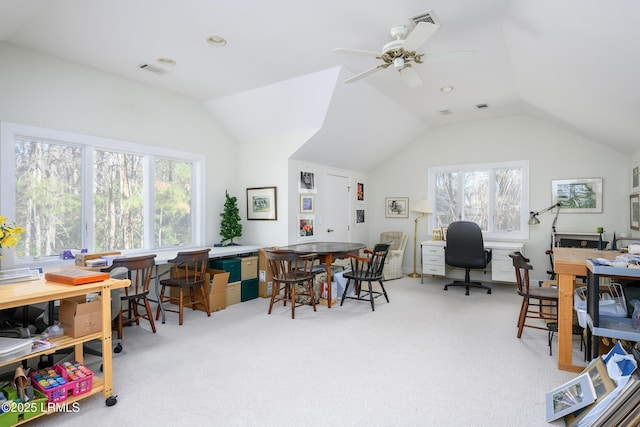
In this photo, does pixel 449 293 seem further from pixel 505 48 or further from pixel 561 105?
pixel 505 48

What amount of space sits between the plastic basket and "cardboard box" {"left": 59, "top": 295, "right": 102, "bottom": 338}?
351cm

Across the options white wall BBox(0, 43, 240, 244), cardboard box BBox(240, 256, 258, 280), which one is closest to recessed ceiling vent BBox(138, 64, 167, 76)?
white wall BBox(0, 43, 240, 244)

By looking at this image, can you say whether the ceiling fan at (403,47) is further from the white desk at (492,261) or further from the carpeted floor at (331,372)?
the white desk at (492,261)

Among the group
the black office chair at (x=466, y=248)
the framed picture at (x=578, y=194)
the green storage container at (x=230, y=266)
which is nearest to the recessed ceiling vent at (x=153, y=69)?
the green storage container at (x=230, y=266)

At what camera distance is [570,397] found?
2109 mm

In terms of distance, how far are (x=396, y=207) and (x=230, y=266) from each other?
147 inches

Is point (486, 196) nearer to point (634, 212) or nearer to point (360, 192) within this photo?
point (634, 212)

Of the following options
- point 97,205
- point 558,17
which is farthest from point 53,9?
point 558,17

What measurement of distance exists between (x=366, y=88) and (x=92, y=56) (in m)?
3.15

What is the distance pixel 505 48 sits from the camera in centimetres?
343

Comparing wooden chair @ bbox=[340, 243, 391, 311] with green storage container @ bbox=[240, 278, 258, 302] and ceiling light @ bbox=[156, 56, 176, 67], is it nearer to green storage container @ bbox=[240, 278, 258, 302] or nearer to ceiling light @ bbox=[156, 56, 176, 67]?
green storage container @ bbox=[240, 278, 258, 302]

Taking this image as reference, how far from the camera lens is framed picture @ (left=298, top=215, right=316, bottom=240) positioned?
544 centimetres

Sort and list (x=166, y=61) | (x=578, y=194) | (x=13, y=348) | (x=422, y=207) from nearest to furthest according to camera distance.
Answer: (x=13, y=348) < (x=166, y=61) < (x=578, y=194) < (x=422, y=207)

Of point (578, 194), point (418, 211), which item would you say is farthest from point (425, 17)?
point (578, 194)
